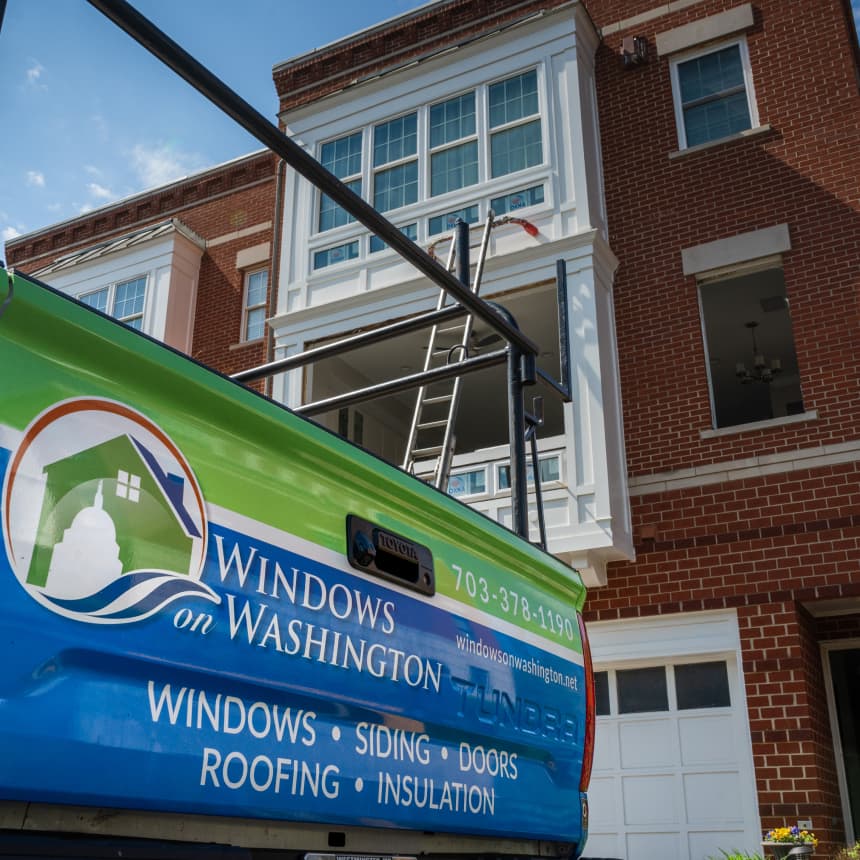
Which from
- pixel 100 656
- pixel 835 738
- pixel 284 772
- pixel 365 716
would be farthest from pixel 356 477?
pixel 835 738

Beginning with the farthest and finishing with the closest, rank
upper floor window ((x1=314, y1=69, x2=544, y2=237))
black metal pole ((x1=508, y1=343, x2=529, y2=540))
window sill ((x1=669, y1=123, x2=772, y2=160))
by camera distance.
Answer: upper floor window ((x1=314, y1=69, x2=544, y2=237)) → window sill ((x1=669, y1=123, x2=772, y2=160)) → black metal pole ((x1=508, y1=343, x2=529, y2=540))

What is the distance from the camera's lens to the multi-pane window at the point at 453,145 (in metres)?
13.0

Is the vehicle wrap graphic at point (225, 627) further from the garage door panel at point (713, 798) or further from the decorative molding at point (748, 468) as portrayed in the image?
the decorative molding at point (748, 468)

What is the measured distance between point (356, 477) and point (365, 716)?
588mm

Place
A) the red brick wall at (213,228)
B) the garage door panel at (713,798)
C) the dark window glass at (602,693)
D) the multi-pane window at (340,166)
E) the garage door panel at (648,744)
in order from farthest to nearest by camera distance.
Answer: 1. the red brick wall at (213,228)
2. the multi-pane window at (340,166)
3. the dark window glass at (602,693)
4. the garage door panel at (648,744)
5. the garage door panel at (713,798)

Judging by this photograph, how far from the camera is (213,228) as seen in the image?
17.5 meters

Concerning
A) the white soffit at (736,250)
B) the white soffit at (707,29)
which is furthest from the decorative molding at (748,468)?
the white soffit at (707,29)

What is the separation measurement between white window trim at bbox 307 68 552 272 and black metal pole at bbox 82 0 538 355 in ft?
30.7

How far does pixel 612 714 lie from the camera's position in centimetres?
1055

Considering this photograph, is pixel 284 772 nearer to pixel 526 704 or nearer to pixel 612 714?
pixel 526 704

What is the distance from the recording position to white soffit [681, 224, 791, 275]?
37.4 feet

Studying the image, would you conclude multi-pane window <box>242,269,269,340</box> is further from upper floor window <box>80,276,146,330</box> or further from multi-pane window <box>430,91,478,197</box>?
multi-pane window <box>430,91,478,197</box>

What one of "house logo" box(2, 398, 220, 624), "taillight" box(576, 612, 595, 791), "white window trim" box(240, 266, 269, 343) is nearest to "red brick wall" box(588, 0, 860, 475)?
"white window trim" box(240, 266, 269, 343)

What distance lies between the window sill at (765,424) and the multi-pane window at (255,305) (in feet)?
26.4
